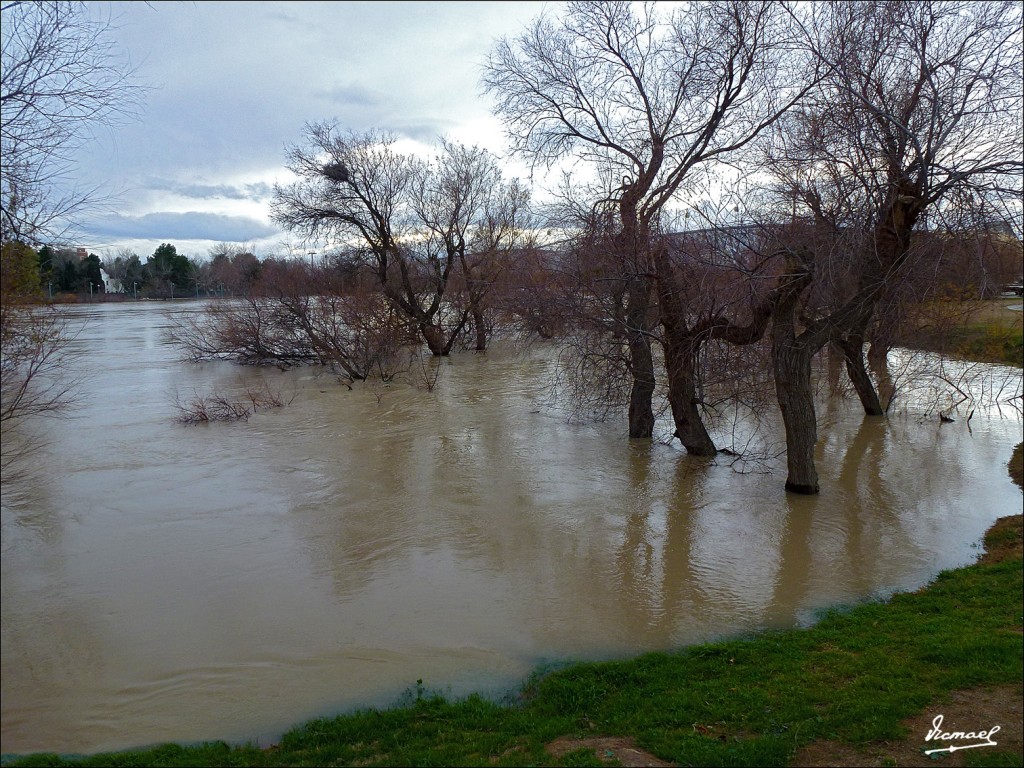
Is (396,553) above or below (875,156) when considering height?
below

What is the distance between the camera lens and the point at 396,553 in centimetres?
971

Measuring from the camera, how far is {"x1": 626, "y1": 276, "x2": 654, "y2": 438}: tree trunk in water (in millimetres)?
12438

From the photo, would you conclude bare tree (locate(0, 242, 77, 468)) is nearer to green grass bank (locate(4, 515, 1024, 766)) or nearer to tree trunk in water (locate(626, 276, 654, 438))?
green grass bank (locate(4, 515, 1024, 766))

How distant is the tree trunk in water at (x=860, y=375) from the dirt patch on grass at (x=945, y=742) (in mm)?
12004

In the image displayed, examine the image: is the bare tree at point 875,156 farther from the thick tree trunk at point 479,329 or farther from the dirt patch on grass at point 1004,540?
the thick tree trunk at point 479,329

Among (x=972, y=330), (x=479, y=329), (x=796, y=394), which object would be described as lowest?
(x=796, y=394)

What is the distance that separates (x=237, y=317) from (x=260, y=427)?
14.3 meters

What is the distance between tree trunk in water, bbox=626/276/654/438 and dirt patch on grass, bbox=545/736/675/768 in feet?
26.3

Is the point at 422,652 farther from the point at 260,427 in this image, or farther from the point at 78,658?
the point at 260,427

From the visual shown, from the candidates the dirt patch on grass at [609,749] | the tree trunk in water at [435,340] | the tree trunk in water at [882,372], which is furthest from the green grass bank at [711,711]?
the tree trunk in water at [435,340]

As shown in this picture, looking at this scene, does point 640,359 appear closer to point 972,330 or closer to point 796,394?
point 796,394

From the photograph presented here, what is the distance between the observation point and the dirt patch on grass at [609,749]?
4418 mm

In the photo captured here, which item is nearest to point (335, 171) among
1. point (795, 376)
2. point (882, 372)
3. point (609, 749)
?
point (882, 372)

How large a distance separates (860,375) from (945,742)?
14.9 metres
